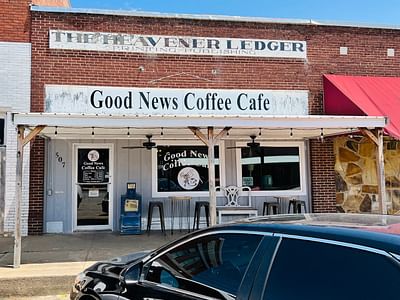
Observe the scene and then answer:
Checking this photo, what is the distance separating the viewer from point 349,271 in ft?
7.08

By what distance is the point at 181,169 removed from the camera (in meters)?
11.3

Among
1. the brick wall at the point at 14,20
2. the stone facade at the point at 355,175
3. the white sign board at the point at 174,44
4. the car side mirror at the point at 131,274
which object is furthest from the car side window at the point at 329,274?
the brick wall at the point at 14,20

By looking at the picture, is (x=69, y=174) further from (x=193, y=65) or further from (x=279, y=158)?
(x=279, y=158)

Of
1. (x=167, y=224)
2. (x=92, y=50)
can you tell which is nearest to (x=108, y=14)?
(x=92, y=50)

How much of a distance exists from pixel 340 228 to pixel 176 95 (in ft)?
29.3

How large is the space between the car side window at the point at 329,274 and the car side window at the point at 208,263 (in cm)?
27

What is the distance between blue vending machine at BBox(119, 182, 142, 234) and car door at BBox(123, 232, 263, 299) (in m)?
7.11

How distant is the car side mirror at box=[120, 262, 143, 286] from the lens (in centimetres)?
334

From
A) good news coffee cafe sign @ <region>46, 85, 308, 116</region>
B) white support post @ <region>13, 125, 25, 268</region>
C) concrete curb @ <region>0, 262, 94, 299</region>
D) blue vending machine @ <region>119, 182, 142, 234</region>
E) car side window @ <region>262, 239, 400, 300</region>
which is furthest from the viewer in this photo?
good news coffee cafe sign @ <region>46, 85, 308, 116</region>

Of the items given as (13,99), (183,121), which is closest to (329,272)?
(183,121)

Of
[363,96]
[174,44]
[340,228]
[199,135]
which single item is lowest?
[340,228]

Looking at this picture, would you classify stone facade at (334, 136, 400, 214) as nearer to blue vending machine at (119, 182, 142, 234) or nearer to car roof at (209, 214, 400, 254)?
blue vending machine at (119, 182, 142, 234)

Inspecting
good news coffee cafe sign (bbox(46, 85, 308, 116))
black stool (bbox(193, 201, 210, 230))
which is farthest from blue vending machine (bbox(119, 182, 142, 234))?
good news coffee cafe sign (bbox(46, 85, 308, 116))

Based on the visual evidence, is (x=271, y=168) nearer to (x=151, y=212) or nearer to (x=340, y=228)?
(x=151, y=212)
